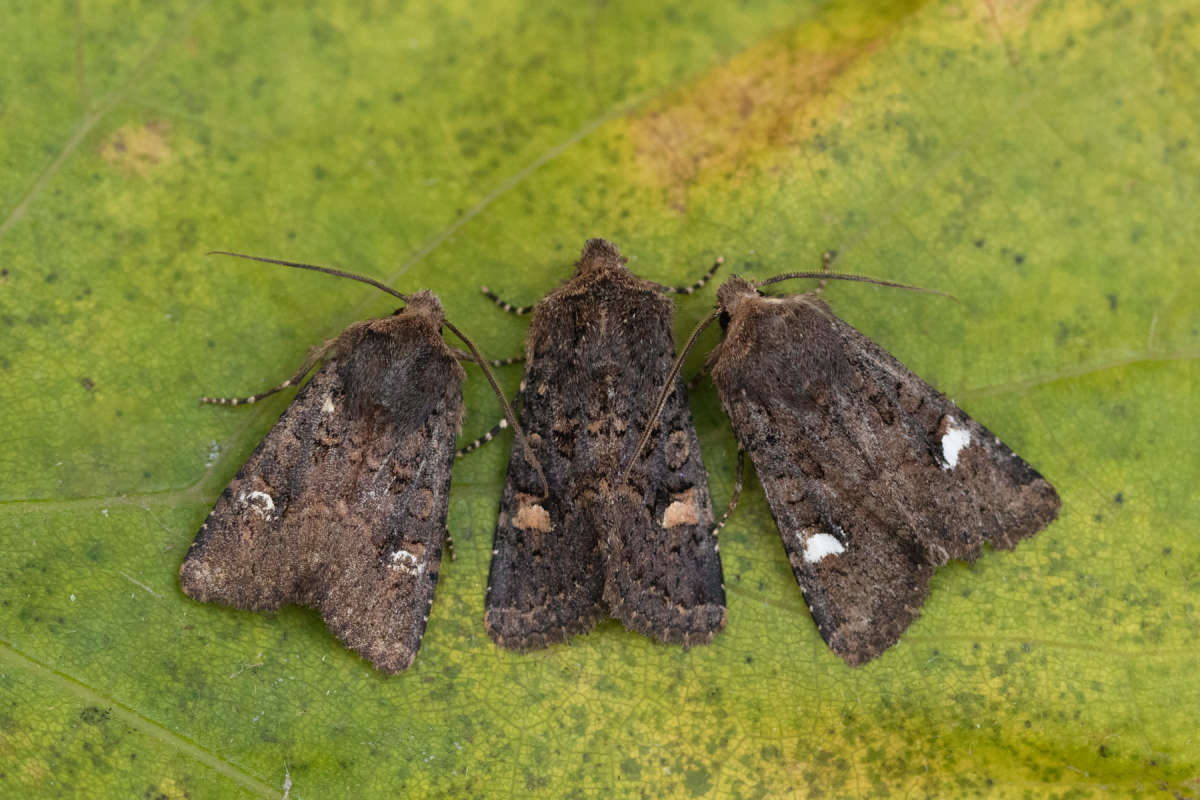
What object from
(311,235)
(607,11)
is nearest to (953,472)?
(607,11)

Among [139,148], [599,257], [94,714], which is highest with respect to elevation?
[139,148]

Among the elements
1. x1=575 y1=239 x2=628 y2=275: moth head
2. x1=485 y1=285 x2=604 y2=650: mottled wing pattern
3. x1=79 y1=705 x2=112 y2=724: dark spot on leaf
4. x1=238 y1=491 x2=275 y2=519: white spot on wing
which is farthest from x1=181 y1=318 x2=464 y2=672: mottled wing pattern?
x1=575 y1=239 x2=628 y2=275: moth head

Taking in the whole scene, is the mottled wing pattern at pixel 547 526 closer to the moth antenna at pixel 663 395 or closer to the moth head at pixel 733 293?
the moth antenna at pixel 663 395

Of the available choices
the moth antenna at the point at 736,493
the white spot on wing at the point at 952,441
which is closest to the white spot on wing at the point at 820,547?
the moth antenna at the point at 736,493

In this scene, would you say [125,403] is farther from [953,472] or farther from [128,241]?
[953,472]

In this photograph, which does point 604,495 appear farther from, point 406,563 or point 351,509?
point 351,509

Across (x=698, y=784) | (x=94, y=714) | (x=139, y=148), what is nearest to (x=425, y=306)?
(x=139, y=148)
